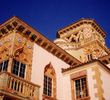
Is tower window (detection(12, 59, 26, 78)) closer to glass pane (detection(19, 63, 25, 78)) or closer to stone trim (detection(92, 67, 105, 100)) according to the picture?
glass pane (detection(19, 63, 25, 78))

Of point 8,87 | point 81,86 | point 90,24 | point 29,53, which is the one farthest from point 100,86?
point 90,24

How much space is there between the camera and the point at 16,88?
46.8ft

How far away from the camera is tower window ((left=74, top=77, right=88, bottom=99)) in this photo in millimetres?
18266

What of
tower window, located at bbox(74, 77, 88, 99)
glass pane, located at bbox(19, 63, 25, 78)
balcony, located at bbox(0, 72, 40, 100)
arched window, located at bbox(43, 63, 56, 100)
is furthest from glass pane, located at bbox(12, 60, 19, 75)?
tower window, located at bbox(74, 77, 88, 99)

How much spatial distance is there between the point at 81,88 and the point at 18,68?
20.9 ft

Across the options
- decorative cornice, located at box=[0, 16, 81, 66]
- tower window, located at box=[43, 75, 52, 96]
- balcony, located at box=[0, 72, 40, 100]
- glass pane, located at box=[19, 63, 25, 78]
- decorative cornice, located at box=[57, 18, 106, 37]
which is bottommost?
balcony, located at box=[0, 72, 40, 100]

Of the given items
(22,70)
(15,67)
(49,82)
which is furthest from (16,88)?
(49,82)

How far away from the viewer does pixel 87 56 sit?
30750mm

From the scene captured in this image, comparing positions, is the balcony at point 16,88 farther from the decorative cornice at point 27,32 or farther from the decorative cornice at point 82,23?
the decorative cornice at point 82,23

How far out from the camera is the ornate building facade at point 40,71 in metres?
14.9

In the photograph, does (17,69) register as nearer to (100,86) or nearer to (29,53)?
(29,53)

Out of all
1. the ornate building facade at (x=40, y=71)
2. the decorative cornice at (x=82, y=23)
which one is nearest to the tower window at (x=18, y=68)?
the ornate building facade at (x=40, y=71)

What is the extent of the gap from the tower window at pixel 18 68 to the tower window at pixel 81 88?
5.69m

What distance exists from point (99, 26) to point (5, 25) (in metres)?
26.2
